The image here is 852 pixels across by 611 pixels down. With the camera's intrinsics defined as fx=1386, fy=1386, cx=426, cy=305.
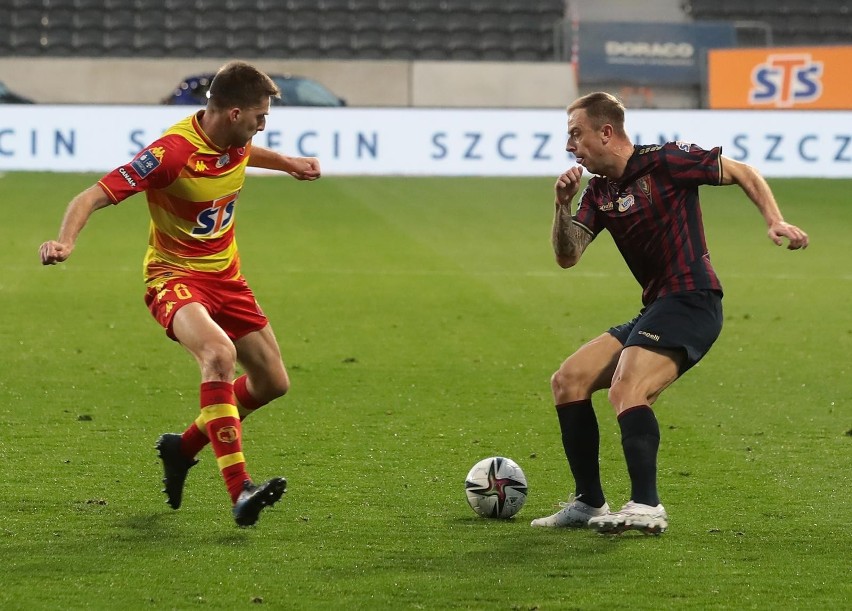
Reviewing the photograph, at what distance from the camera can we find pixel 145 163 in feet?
17.4

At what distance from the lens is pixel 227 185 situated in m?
5.59

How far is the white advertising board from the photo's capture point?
19.2 metres

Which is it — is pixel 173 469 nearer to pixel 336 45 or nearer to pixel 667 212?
pixel 667 212

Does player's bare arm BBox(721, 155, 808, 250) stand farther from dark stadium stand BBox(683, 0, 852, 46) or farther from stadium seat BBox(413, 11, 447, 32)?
dark stadium stand BBox(683, 0, 852, 46)

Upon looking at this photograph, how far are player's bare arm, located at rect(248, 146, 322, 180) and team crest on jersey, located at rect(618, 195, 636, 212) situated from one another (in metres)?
1.35

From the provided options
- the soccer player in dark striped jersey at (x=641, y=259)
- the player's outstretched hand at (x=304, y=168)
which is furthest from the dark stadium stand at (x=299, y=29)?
the soccer player in dark striped jersey at (x=641, y=259)

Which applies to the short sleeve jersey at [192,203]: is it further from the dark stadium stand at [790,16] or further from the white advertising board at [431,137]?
the dark stadium stand at [790,16]

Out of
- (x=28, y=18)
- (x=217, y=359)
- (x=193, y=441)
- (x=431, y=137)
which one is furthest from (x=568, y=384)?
(x=28, y=18)

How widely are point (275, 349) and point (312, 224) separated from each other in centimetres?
1070

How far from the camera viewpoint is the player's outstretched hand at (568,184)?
4992 mm

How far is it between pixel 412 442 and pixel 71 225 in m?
2.29

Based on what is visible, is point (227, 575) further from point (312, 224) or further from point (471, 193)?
point (471, 193)

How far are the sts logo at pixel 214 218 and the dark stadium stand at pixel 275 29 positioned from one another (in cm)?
2203

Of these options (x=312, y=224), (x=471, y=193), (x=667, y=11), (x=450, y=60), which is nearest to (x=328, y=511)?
(x=312, y=224)
